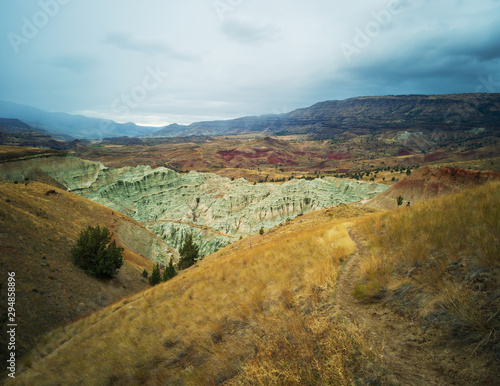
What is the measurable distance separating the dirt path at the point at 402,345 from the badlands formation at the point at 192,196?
139 ft

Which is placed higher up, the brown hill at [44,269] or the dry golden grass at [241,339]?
the dry golden grass at [241,339]

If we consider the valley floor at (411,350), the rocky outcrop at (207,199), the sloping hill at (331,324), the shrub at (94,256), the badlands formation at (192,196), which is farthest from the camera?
the rocky outcrop at (207,199)

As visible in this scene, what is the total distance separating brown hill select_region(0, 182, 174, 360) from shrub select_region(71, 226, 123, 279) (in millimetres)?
623

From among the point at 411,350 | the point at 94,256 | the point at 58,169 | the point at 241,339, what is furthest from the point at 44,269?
the point at 58,169

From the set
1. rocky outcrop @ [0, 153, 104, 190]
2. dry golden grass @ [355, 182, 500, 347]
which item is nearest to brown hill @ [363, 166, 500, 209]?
dry golden grass @ [355, 182, 500, 347]

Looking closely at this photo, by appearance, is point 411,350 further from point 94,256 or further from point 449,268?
point 94,256

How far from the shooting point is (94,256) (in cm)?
1944

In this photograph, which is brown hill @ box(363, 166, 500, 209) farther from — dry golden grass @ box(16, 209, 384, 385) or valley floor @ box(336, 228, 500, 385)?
valley floor @ box(336, 228, 500, 385)

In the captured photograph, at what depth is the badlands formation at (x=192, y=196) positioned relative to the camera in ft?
165

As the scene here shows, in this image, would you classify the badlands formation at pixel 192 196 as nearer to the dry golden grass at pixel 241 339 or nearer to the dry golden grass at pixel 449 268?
the dry golden grass at pixel 241 339

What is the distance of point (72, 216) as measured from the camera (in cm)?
2750

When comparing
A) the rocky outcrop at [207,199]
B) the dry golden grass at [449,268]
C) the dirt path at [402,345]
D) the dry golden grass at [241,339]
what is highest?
the dry golden grass at [449,268]

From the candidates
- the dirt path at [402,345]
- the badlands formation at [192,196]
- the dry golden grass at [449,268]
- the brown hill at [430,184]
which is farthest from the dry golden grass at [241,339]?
the brown hill at [430,184]

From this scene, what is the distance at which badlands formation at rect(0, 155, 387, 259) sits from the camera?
165 ft
